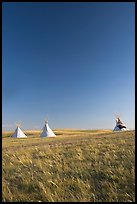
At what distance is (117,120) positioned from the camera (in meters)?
36.8

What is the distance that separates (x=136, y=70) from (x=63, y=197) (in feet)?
9.07

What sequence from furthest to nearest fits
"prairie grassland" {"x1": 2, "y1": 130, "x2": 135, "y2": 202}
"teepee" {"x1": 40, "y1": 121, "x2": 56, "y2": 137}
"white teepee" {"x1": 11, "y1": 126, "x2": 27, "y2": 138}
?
"white teepee" {"x1": 11, "y1": 126, "x2": 27, "y2": 138}
"teepee" {"x1": 40, "y1": 121, "x2": 56, "y2": 137}
"prairie grassland" {"x1": 2, "y1": 130, "x2": 135, "y2": 202}

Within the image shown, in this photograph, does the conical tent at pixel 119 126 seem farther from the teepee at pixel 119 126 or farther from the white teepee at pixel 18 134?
the white teepee at pixel 18 134

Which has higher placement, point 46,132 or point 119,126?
point 119,126

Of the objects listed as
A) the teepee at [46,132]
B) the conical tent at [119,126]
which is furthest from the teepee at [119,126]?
the teepee at [46,132]

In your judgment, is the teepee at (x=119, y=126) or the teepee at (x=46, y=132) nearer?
the teepee at (x=46, y=132)

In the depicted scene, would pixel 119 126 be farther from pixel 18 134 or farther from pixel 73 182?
pixel 73 182

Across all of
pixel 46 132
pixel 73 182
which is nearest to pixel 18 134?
pixel 46 132

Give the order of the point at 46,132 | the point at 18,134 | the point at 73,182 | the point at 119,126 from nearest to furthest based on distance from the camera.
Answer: the point at 73,182 → the point at 46,132 → the point at 18,134 → the point at 119,126

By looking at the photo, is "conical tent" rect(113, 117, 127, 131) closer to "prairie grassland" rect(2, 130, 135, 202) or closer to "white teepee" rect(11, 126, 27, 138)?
"white teepee" rect(11, 126, 27, 138)

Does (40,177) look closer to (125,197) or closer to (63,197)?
(63,197)

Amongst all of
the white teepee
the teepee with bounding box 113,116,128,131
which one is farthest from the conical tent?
the white teepee

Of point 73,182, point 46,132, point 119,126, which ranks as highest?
point 73,182

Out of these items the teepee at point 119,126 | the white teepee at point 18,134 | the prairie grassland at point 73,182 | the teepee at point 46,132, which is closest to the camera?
the prairie grassland at point 73,182
